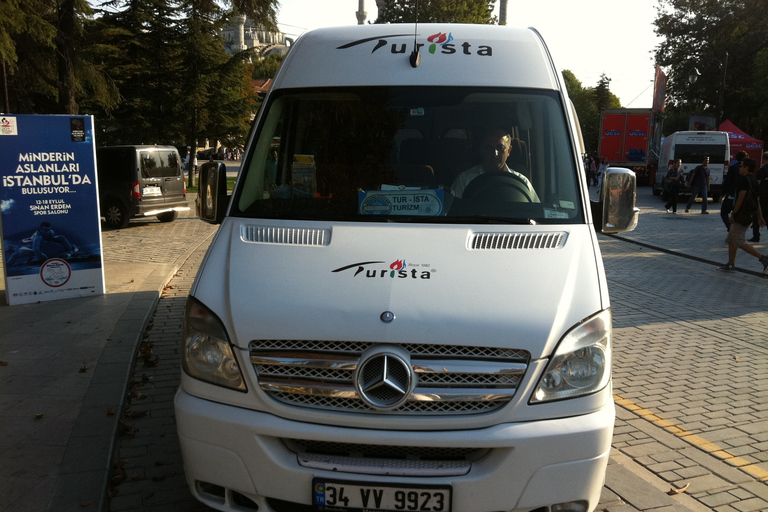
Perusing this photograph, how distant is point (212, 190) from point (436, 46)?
5.35 ft

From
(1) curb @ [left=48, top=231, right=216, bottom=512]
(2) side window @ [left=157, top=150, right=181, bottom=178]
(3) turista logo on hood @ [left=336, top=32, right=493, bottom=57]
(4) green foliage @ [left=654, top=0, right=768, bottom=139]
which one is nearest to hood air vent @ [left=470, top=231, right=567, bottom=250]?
(3) turista logo on hood @ [left=336, top=32, right=493, bottom=57]

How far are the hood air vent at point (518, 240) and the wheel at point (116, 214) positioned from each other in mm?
→ 14356

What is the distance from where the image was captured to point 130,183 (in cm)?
1639

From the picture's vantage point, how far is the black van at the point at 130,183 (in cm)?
1638

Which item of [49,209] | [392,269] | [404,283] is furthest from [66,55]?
[404,283]

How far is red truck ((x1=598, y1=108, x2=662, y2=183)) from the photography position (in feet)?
127

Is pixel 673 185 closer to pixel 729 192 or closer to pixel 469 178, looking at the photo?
pixel 729 192

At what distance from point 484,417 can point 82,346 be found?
477cm

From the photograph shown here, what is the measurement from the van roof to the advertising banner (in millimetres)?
4819

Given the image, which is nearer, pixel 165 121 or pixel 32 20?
pixel 32 20

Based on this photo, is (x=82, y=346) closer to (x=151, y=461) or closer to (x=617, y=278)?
(x=151, y=461)

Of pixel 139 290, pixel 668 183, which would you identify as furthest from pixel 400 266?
pixel 668 183

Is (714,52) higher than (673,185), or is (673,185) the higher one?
(714,52)

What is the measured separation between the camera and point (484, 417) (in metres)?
2.89
